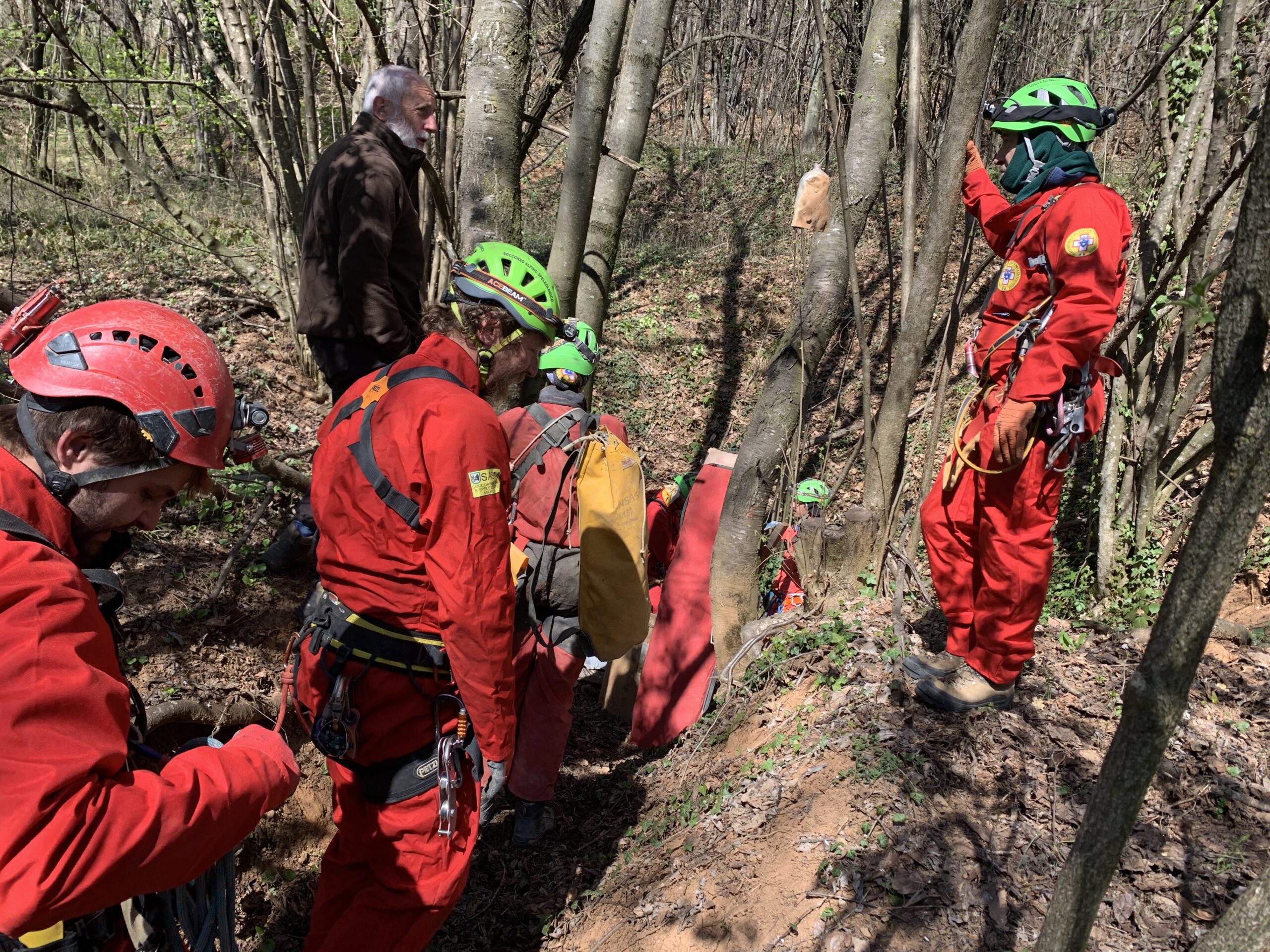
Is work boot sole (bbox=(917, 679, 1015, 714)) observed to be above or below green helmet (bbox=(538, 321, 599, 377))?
below

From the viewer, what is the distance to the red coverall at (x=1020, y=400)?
9.50 ft

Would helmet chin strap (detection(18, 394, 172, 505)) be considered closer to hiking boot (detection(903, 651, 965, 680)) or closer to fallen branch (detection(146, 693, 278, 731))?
fallen branch (detection(146, 693, 278, 731))

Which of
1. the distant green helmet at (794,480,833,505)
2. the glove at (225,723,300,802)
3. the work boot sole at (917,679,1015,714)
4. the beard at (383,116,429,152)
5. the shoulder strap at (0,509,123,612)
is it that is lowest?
the work boot sole at (917,679,1015,714)

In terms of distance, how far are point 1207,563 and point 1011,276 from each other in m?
2.52

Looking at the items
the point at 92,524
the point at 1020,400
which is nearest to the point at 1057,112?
the point at 1020,400

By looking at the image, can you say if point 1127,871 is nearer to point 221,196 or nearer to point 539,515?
point 539,515

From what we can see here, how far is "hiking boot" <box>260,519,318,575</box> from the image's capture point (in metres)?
4.63

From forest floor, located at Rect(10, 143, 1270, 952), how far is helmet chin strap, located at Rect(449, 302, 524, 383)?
5.84ft

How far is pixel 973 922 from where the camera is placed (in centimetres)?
251

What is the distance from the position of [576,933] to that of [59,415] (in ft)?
9.18

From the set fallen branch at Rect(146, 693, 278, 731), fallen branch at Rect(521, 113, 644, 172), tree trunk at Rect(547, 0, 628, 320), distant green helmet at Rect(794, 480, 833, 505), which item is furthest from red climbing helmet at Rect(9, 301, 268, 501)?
distant green helmet at Rect(794, 480, 833, 505)

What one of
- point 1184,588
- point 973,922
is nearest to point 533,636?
point 973,922

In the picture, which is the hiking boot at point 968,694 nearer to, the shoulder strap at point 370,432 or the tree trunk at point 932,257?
the tree trunk at point 932,257

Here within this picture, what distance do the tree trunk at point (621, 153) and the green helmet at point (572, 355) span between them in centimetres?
70
